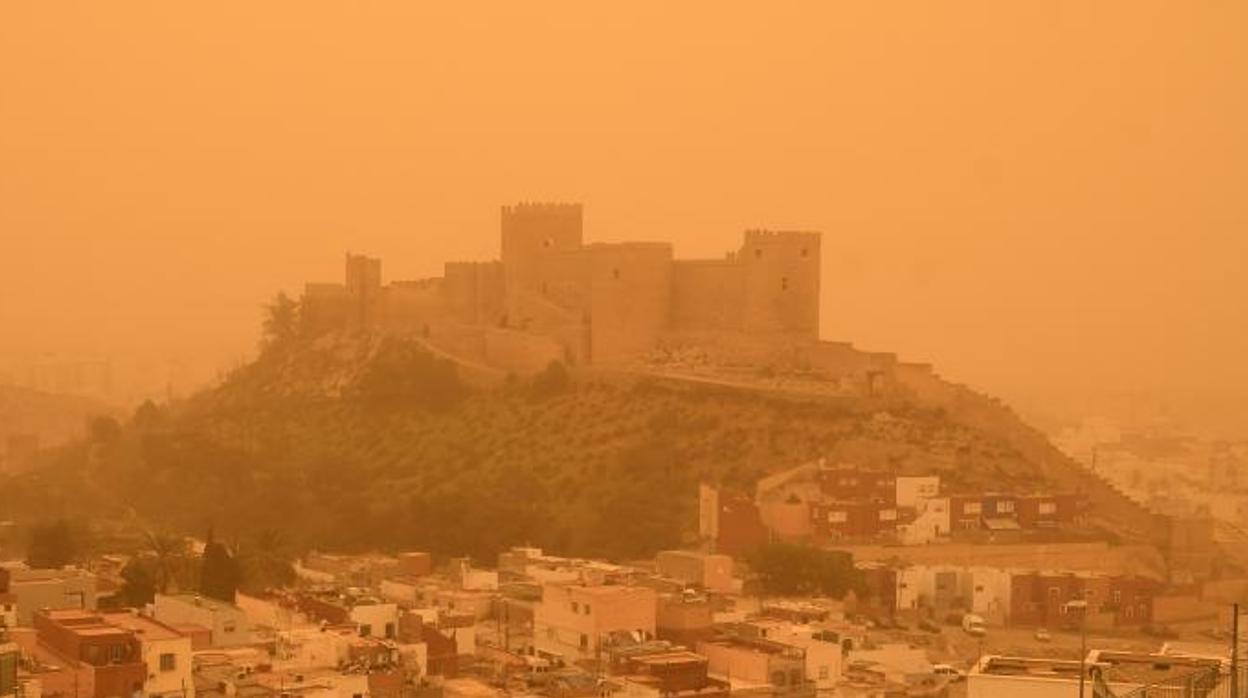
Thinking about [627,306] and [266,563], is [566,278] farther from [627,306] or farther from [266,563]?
[266,563]

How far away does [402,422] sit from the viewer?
19938mm

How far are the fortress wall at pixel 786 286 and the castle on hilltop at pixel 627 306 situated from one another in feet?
0.03

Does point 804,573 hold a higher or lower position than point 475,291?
lower

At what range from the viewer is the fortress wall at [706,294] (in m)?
20.4

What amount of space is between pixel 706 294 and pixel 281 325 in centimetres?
559

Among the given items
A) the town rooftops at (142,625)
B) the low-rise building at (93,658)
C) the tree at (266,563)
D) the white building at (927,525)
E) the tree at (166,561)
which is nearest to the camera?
the low-rise building at (93,658)

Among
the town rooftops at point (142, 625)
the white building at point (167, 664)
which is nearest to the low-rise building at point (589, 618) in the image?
the town rooftops at point (142, 625)

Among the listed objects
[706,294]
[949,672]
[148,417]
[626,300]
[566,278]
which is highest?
[566,278]

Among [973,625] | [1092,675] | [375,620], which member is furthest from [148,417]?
[1092,675]

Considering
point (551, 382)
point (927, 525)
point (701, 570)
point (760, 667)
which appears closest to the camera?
point (760, 667)

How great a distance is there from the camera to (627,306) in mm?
20297

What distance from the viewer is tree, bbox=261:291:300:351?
22.9 m

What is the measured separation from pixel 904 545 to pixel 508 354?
6.25 metres

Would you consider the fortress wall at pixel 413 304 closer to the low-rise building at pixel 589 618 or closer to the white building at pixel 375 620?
the low-rise building at pixel 589 618
